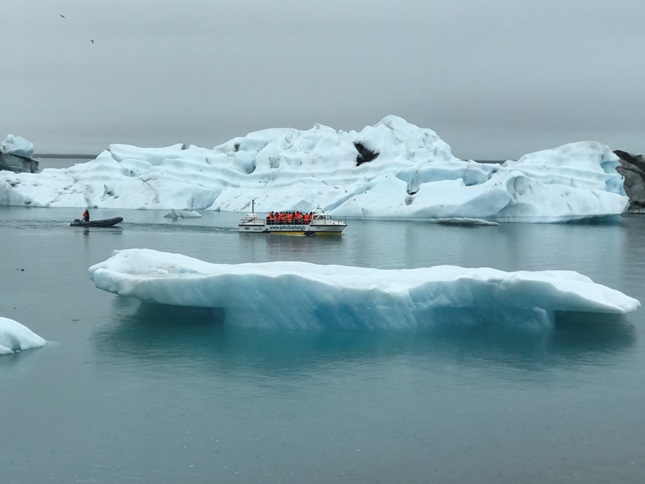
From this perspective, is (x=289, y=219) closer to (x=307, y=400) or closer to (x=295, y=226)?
(x=295, y=226)

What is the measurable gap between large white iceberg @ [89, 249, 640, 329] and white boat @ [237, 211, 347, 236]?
2217cm

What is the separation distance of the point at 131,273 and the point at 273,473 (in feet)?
25.9

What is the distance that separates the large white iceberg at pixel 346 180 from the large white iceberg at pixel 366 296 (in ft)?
92.5

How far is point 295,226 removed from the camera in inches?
1476

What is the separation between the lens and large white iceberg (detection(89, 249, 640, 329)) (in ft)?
42.9

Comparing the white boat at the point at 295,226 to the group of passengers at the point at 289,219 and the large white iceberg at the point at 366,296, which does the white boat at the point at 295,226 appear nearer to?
the group of passengers at the point at 289,219

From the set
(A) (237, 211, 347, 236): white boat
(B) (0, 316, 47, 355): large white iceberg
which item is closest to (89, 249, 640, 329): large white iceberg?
(B) (0, 316, 47, 355): large white iceberg

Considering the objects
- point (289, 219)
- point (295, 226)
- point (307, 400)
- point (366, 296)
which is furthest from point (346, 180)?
point (307, 400)

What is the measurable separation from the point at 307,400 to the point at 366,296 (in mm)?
3697

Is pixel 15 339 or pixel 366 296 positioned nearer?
pixel 15 339

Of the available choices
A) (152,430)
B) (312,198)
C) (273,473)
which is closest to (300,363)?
(152,430)

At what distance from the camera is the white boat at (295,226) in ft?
120

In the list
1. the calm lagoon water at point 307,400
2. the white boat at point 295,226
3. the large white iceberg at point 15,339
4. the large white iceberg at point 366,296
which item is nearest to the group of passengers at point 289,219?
the white boat at point 295,226

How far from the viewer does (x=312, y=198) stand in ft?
158
